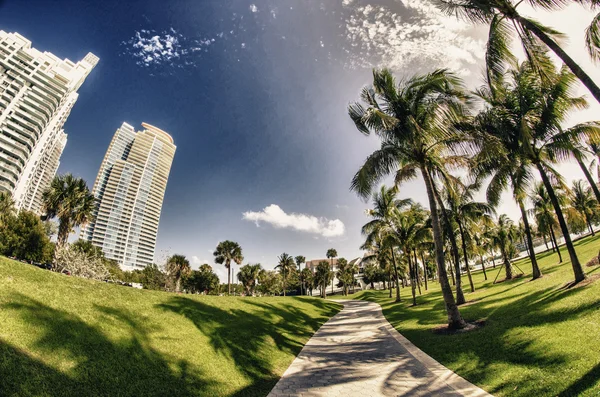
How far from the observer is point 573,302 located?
8.41 m

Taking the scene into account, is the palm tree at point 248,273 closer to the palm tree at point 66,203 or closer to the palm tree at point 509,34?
the palm tree at point 66,203

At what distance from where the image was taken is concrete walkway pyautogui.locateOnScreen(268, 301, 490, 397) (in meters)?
5.84

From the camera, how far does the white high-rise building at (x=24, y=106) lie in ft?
271

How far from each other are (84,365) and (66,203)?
26.4m

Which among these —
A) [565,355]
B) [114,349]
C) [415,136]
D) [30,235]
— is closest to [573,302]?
[565,355]

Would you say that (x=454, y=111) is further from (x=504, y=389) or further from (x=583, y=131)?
(x=504, y=389)

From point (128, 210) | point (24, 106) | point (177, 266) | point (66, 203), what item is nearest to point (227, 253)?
point (177, 266)

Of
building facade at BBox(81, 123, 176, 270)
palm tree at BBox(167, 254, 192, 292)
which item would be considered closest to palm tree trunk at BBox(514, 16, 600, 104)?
palm tree at BBox(167, 254, 192, 292)

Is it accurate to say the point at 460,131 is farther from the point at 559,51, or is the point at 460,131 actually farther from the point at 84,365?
the point at 84,365

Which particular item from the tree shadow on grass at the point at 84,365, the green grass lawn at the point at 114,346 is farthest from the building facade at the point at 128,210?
the tree shadow on grass at the point at 84,365

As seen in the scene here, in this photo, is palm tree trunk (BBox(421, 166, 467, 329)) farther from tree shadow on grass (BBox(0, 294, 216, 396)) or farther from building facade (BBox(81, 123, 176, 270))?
building facade (BBox(81, 123, 176, 270))

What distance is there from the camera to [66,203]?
2373 centimetres

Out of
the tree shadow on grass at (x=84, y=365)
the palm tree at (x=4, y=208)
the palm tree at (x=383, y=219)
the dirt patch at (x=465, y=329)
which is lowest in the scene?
the dirt patch at (x=465, y=329)

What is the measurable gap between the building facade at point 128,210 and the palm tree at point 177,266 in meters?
140
